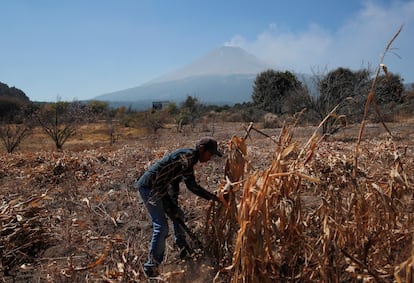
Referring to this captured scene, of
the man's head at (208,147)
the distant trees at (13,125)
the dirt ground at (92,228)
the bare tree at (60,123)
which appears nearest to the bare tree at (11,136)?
the distant trees at (13,125)

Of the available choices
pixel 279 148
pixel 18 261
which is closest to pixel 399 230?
pixel 279 148

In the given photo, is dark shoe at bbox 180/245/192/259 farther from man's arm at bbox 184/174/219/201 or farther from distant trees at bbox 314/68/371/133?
distant trees at bbox 314/68/371/133

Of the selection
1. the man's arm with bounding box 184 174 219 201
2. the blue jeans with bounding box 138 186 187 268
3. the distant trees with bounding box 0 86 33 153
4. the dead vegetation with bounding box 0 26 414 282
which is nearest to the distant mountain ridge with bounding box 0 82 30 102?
the distant trees with bounding box 0 86 33 153

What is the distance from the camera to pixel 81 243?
4.12 meters

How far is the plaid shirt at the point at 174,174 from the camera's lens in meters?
3.17

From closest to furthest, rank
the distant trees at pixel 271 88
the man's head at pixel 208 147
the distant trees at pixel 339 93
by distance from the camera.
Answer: the man's head at pixel 208 147, the distant trees at pixel 339 93, the distant trees at pixel 271 88

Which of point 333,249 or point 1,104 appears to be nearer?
point 333,249

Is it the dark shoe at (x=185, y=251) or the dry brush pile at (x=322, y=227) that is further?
the dark shoe at (x=185, y=251)

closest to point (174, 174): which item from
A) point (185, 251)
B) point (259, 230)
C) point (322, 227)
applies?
point (185, 251)

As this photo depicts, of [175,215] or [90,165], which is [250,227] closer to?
[175,215]

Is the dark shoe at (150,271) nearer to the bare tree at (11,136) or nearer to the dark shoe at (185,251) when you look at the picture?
the dark shoe at (185,251)

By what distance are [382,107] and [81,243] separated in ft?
54.4

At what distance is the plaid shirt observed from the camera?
10.4 ft

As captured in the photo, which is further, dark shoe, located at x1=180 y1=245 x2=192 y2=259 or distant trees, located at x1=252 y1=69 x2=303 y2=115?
distant trees, located at x1=252 y1=69 x2=303 y2=115
